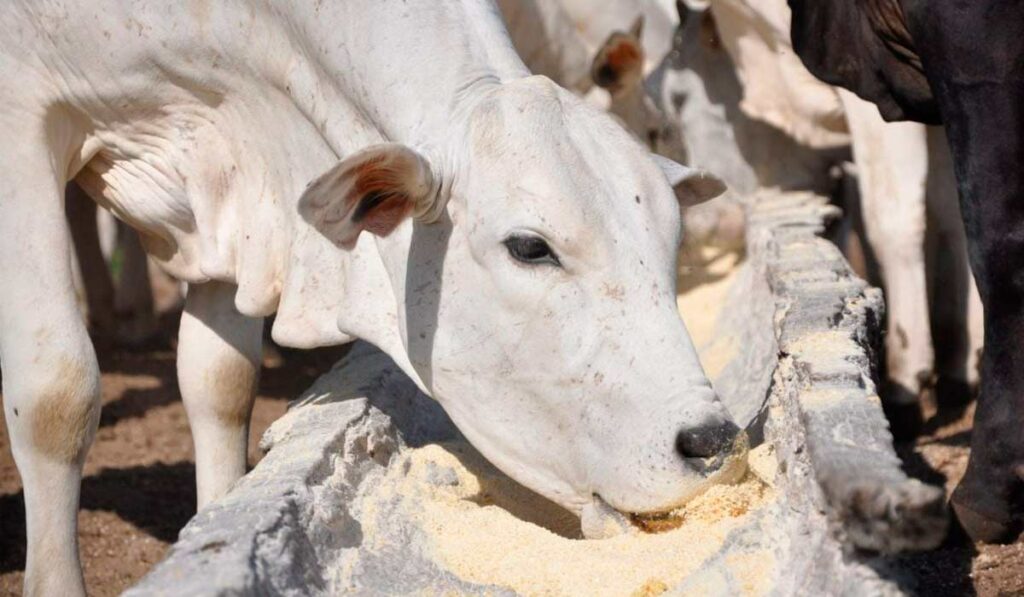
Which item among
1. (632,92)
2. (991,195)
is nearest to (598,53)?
(632,92)

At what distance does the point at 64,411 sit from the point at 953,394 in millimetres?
3339

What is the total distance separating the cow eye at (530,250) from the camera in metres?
2.98

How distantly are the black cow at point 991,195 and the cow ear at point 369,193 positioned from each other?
4.10ft

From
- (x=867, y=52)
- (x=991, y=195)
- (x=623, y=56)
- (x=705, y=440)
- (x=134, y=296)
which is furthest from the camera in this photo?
(x=134, y=296)

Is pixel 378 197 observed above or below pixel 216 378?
above

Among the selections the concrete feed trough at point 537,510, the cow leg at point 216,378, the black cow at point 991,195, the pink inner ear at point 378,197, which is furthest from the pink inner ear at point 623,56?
the pink inner ear at point 378,197

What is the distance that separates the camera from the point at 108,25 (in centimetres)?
361

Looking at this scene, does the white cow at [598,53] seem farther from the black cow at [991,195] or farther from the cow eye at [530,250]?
the cow eye at [530,250]

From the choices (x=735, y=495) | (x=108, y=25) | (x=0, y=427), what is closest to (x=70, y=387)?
(x=108, y=25)

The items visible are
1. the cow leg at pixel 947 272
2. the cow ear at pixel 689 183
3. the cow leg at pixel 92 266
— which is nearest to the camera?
the cow ear at pixel 689 183

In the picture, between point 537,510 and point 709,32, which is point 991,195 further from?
point 709,32

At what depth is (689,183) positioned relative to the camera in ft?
10.7

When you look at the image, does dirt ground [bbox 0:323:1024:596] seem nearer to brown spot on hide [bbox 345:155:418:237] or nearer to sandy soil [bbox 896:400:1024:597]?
sandy soil [bbox 896:400:1024:597]

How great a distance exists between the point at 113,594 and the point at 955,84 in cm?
244
